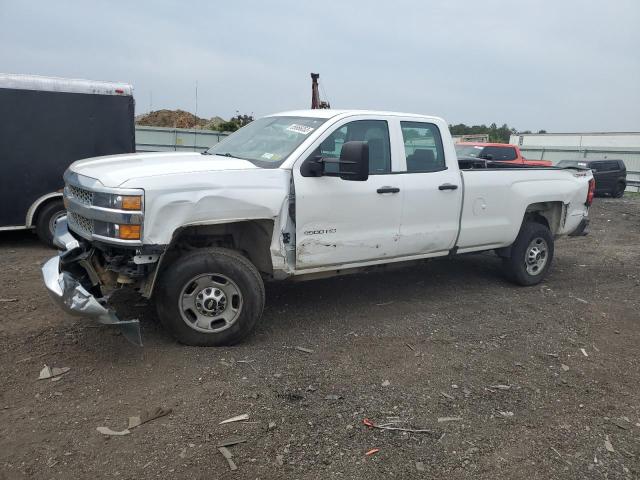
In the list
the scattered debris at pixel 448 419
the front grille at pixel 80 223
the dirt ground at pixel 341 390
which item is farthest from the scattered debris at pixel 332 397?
the front grille at pixel 80 223

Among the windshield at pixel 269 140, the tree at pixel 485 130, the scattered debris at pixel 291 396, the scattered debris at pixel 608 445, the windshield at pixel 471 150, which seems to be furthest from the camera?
the tree at pixel 485 130

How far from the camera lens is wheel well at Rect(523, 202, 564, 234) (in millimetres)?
6848

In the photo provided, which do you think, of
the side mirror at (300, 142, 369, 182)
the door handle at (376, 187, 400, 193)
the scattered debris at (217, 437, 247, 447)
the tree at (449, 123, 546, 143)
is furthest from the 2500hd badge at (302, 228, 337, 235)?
the tree at (449, 123, 546, 143)

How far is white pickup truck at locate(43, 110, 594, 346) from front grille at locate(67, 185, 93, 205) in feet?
0.07

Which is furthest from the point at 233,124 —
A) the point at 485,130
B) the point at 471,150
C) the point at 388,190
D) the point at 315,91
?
the point at 485,130

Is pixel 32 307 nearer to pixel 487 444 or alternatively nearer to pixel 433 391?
pixel 433 391

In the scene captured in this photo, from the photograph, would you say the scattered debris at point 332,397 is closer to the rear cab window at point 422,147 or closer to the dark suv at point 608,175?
the rear cab window at point 422,147

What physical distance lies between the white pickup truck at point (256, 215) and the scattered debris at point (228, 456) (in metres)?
1.22

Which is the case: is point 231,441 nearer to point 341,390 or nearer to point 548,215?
point 341,390

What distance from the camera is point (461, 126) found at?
56750mm

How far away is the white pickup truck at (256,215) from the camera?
4012 millimetres

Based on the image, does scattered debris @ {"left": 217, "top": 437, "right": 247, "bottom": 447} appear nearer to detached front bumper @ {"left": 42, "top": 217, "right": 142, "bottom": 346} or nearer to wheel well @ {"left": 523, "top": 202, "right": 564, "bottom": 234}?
detached front bumper @ {"left": 42, "top": 217, "right": 142, "bottom": 346}

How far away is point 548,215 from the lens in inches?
277

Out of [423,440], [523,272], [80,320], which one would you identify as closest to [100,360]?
[80,320]
